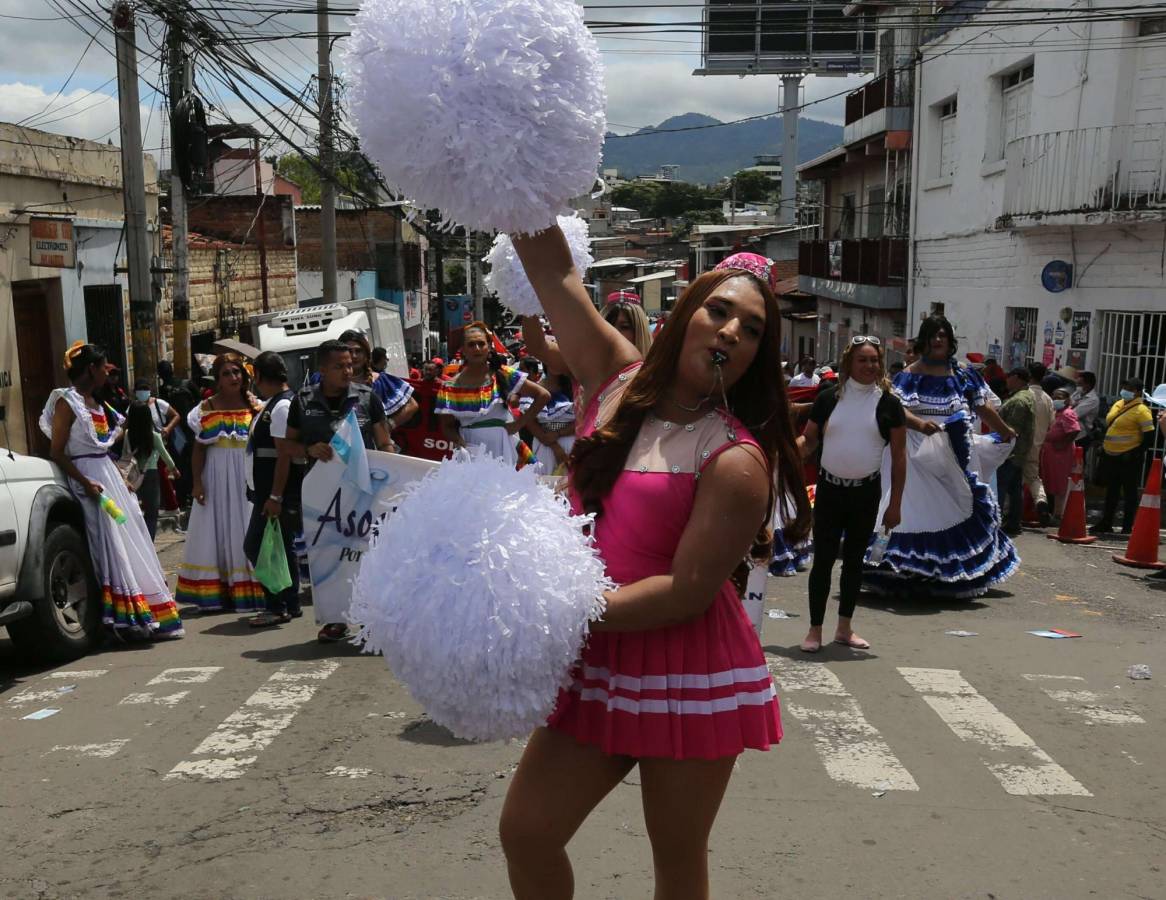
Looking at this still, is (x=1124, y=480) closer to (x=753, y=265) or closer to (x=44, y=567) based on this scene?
(x=44, y=567)

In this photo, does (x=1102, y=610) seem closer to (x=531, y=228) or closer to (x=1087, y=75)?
(x=531, y=228)

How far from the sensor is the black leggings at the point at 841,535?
6516 mm

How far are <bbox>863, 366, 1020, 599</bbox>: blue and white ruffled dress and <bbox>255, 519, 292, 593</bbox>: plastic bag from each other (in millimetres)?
4007

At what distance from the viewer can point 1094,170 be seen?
1552cm

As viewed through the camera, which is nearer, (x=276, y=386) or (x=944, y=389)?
(x=276, y=386)

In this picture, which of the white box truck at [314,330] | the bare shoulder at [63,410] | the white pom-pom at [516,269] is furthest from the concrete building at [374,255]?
the white pom-pom at [516,269]

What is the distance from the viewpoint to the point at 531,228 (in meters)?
2.51

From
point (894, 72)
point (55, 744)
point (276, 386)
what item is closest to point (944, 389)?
point (276, 386)

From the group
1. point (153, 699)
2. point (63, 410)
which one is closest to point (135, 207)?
point (63, 410)

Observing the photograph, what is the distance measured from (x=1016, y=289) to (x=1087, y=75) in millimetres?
3453

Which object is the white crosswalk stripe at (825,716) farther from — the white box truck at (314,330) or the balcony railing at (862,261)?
the balcony railing at (862,261)

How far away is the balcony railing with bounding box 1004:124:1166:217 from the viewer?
49.2ft

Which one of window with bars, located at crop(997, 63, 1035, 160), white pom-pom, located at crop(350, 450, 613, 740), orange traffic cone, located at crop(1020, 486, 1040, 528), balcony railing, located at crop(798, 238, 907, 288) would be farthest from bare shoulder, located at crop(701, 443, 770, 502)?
balcony railing, located at crop(798, 238, 907, 288)

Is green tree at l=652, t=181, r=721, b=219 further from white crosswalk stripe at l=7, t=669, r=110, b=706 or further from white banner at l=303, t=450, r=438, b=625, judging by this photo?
white crosswalk stripe at l=7, t=669, r=110, b=706
